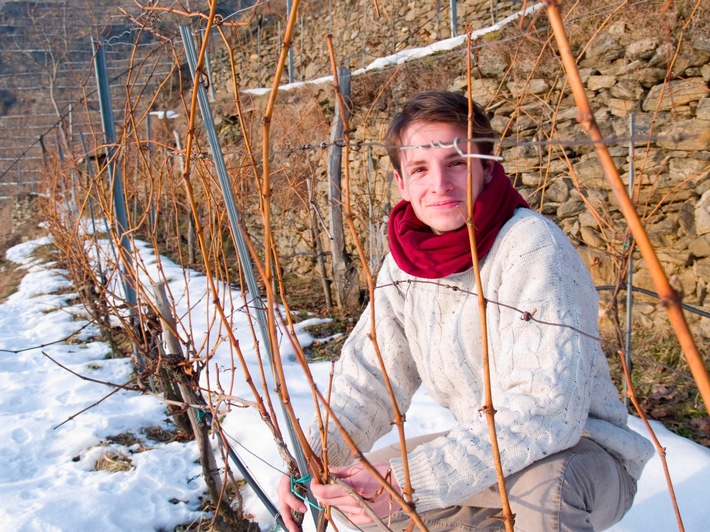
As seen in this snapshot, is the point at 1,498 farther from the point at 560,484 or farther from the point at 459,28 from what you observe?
the point at 459,28

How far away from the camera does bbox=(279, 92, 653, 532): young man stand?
3.29 ft

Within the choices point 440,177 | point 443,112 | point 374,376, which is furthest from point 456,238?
point 374,376

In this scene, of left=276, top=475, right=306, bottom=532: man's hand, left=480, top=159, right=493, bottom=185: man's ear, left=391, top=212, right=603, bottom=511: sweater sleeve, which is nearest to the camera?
left=391, top=212, right=603, bottom=511: sweater sleeve

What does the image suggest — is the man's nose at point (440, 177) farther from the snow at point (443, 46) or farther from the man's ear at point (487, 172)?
the snow at point (443, 46)

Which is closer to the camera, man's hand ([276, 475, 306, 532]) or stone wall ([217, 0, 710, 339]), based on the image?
man's hand ([276, 475, 306, 532])

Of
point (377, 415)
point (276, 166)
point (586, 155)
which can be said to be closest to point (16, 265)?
point (276, 166)

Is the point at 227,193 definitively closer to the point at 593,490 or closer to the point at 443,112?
the point at 443,112

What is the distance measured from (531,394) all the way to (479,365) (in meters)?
0.30

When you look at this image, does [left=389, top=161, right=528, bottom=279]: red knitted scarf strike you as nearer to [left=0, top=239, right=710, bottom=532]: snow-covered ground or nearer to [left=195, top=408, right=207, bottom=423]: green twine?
[left=0, top=239, right=710, bottom=532]: snow-covered ground

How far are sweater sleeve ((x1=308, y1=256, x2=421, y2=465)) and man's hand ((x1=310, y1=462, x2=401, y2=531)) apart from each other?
24cm

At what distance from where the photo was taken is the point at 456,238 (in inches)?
47.8

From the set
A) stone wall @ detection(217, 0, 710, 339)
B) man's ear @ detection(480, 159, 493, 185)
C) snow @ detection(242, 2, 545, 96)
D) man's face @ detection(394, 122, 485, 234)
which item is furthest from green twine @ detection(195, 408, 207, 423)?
snow @ detection(242, 2, 545, 96)

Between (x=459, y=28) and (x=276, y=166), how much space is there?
308 cm

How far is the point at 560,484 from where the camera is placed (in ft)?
3.38
